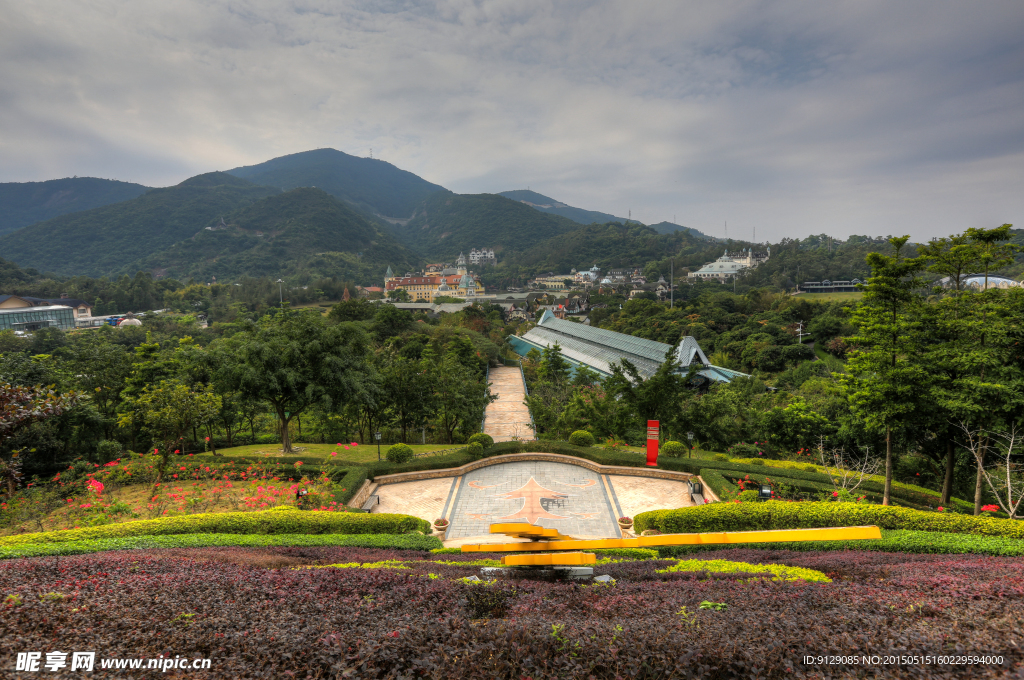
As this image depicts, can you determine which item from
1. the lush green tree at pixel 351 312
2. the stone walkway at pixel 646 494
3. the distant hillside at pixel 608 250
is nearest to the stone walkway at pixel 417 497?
the stone walkway at pixel 646 494

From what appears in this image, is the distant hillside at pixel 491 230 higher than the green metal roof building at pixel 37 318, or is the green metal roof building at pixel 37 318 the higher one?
the distant hillside at pixel 491 230

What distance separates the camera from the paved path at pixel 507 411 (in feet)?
66.9

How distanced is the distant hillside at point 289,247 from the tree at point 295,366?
283 ft

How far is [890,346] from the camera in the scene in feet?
31.0

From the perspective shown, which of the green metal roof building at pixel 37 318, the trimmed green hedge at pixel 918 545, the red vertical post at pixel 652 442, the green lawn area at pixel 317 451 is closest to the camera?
the trimmed green hedge at pixel 918 545

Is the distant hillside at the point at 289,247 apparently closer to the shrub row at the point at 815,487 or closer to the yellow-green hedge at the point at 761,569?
the shrub row at the point at 815,487

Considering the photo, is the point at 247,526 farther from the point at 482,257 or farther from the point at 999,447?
the point at 482,257

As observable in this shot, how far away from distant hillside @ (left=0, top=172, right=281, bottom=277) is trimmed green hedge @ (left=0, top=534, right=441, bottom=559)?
136 metres

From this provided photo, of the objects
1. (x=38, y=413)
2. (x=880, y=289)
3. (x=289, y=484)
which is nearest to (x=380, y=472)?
(x=289, y=484)

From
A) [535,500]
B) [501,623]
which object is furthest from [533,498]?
[501,623]

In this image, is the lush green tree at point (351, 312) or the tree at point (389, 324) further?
the lush green tree at point (351, 312)

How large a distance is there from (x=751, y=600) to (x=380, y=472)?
12.0 meters

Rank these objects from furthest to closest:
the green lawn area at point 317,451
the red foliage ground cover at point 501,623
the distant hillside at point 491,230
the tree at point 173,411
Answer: the distant hillside at point 491,230, the green lawn area at point 317,451, the tree at point 173,411, the red foliage ground cover at point 501,623

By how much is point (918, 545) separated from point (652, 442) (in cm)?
700
